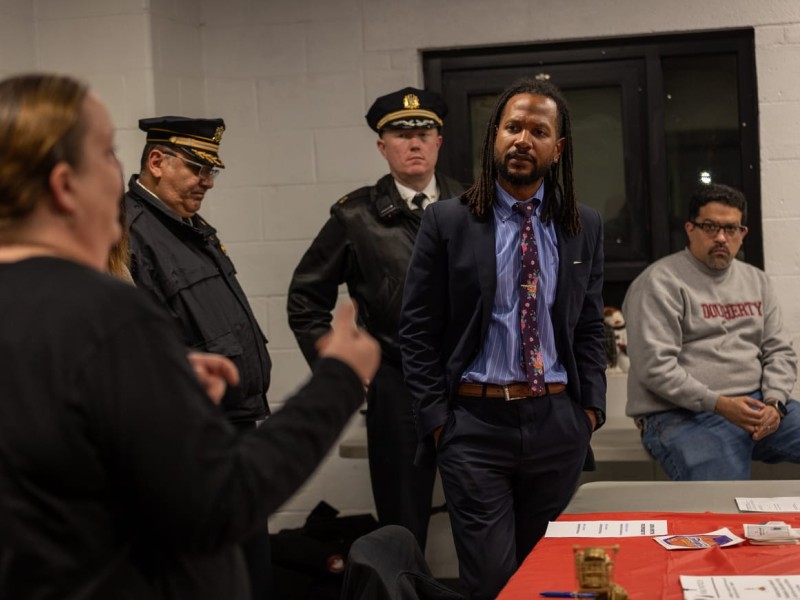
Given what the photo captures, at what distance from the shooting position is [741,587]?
5.62ft

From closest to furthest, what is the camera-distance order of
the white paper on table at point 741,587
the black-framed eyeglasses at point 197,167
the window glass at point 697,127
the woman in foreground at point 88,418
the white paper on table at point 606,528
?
the woman in foreground at point 88,418 < the white paper on table at point 741,587 < the white paper on table at point 606,528 < the black-framed eyeglasses at point 197,167 < the window glass at point 697,127

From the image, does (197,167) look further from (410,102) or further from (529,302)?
(529,302)

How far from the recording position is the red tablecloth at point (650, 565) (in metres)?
1.76

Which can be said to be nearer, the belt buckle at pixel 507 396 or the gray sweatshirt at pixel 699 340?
the belt buckle at pixel 507 396

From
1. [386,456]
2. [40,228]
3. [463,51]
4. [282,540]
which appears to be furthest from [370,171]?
[40,228]

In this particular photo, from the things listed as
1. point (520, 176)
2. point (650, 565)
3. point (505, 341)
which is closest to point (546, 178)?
point (520, 176)

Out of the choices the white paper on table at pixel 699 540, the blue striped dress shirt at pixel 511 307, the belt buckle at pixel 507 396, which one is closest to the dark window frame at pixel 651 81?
the blue striped dress shirt at pixel 511 307

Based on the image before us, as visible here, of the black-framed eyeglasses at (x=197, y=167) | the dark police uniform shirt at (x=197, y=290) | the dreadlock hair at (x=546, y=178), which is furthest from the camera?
the black-framed eyeglasses at (x=197, y=167)

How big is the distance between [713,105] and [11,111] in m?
3.62

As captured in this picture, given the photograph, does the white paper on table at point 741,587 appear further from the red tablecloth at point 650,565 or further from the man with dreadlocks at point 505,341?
the man with dreadlocks at point 505,341

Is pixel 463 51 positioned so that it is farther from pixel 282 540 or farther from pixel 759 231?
pixel 282 540

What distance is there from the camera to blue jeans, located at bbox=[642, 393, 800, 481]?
3.61m

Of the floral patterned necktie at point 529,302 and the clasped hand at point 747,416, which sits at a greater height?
the floral patterned necktie at point 529,302

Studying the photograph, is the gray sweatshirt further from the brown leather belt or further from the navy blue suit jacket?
the brown leather belt
